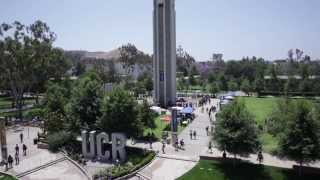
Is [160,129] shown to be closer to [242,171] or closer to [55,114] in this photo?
[55,114]

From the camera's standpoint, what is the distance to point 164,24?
62938 millimetres

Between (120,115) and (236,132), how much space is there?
12.7 m

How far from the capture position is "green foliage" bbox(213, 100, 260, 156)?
28844mm

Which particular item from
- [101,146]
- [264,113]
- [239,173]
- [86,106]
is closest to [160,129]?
[86,106]

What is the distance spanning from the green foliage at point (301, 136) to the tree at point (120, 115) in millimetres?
15436

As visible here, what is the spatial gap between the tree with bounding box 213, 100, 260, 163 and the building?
3459 centimetres

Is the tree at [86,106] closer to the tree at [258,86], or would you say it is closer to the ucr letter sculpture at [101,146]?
the ucr letter sculpture at [101,146]

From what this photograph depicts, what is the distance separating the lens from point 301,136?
87.4 feet

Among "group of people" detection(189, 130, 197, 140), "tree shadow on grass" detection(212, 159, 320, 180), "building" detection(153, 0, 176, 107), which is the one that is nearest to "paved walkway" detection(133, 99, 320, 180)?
"group of people" detection(189, 130, 197, 140)

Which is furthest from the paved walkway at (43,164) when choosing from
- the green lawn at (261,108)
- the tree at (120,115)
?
the green lawn at (261,108)

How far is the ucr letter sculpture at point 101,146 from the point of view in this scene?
33.9 m

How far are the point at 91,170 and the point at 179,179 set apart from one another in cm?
871

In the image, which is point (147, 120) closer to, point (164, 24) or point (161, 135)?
point (161, 135)

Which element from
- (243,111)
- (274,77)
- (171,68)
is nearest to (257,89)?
(274,77)
